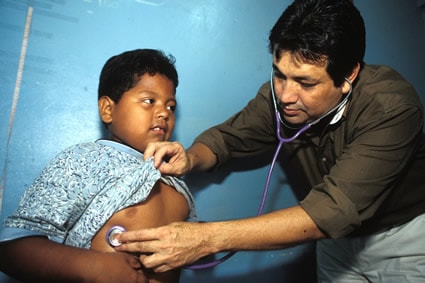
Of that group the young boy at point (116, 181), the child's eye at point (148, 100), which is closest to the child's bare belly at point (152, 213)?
the young boy at point (116, 181)

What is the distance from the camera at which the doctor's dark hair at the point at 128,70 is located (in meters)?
1.08

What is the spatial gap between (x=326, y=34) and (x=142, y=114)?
61 cm

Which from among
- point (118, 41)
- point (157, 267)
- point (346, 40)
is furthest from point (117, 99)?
point (346, 40)

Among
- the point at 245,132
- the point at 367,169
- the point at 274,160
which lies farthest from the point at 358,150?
the point at 245,132

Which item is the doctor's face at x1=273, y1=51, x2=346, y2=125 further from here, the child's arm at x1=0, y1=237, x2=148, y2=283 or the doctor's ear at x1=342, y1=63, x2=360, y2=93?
the child's arm at x1=0, y1=237, x2=148, y2=283

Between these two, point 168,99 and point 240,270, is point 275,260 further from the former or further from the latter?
point 168,99

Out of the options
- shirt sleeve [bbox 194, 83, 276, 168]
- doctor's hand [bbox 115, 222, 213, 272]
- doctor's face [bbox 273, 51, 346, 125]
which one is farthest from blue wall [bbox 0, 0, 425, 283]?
doctor's hand [bbox 115, 222, 213, 272]

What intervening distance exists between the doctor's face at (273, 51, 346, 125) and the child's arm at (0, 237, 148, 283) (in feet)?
2.30

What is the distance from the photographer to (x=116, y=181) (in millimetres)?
917

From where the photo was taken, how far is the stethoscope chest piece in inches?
33.6

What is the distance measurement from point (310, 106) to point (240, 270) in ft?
2.66

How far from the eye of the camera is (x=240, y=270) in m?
1.43

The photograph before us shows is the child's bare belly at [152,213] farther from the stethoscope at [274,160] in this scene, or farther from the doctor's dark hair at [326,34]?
the doctor's dark hair at [326,34]

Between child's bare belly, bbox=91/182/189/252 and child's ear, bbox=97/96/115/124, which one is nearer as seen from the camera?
child's bare belly, bbox=91/182/189/252
